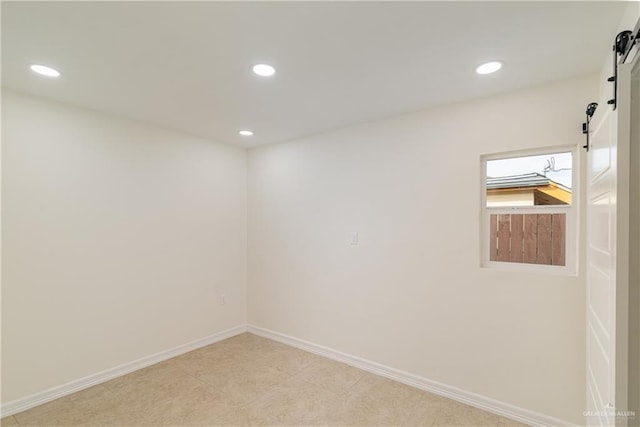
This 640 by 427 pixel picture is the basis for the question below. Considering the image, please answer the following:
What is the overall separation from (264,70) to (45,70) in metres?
1.48

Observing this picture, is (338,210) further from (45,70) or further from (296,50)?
(45,70)

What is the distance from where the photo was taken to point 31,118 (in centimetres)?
250

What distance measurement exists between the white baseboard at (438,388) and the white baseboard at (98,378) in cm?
100

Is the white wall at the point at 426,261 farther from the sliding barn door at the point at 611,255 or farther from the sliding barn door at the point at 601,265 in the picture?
the sliding barn door at the point at 611,255

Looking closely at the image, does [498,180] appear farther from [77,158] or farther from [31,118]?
[31,118]

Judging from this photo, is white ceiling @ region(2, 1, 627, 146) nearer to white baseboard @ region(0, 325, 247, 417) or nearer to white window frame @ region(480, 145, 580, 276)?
white window frame @ region(480, 145, 580, 276)

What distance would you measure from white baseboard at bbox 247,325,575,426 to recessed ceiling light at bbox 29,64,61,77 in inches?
129

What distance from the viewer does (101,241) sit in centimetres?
289

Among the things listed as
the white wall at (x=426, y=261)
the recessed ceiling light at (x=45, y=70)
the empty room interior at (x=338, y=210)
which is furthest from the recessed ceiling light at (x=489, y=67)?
the recessed ceiling light at (x=45, y=70)

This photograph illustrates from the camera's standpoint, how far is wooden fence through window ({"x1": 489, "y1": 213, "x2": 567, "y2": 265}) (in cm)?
228

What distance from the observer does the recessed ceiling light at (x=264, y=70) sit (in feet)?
6.62

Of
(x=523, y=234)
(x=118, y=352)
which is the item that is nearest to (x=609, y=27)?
(x=523, y=234)

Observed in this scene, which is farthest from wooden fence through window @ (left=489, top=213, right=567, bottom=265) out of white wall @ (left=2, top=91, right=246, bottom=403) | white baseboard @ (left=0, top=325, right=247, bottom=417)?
white baseboard @ (left=0, top=325, right=247, bottom=417)

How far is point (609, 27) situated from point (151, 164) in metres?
3.68
